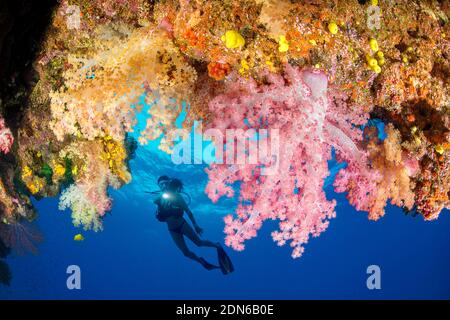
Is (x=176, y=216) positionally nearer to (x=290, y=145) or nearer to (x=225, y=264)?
Result: (x=225, y=264)

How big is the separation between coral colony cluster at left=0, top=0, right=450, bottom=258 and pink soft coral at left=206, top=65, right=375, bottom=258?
0.04ft

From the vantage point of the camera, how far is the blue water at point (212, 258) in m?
41.2

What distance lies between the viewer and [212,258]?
70.8 metres

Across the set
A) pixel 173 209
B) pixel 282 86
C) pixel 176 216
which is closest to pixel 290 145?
pixel 282 86

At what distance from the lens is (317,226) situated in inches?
145

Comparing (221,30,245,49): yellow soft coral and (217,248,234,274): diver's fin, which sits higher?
(221,30,245,49): yellow soft coral

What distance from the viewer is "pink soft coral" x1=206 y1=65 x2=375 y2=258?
3.25 metres

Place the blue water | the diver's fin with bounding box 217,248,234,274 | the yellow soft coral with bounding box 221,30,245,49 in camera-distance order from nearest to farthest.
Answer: the yellow soft coral with bounding box 221,30,245,49, the diver's fin with bounding box 217,248,234,274, the blue water

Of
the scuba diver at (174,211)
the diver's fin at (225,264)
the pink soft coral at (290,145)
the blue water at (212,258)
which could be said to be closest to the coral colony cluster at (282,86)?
the pink soft coral at (290,145)

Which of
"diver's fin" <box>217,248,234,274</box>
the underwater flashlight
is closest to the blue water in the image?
the underwater flashlight

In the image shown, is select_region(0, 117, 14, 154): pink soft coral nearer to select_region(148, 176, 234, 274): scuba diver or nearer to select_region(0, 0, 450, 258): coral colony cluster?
select_region(0, 0, 450, 258): coral colony cluster

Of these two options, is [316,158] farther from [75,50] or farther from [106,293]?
[106,293]

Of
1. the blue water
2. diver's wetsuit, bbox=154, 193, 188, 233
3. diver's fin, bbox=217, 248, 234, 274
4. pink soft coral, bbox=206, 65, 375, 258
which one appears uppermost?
the blue water

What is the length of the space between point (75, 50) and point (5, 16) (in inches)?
29.2
